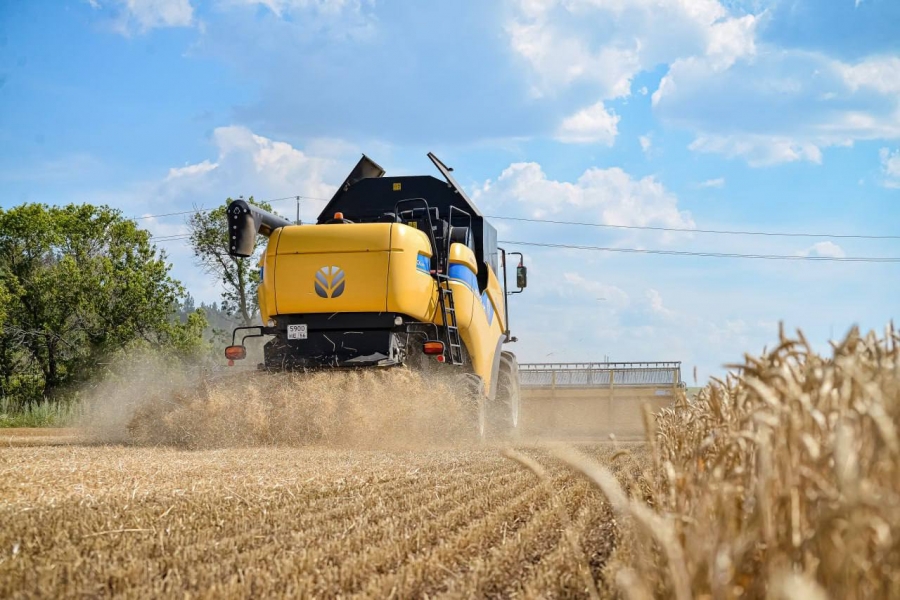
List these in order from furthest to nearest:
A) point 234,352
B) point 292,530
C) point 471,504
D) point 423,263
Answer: point 234,352 → point 423,263 → point 471,504 → point 292,530

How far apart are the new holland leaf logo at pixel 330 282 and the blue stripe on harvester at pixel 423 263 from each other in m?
0.88

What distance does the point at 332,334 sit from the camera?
10.2 metres

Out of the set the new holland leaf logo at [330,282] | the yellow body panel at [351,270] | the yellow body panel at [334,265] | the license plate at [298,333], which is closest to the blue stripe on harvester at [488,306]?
the yellow body panel at [351,270]

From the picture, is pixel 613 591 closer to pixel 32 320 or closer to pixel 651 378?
pixel 651 378

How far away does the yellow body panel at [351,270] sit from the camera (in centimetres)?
995

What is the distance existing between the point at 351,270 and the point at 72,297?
738 inches

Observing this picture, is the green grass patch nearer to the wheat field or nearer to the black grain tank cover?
the black grain tank cover

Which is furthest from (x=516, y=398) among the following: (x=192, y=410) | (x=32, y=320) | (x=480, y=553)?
(x=32, y=320)

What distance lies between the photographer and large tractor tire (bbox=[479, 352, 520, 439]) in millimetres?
12190

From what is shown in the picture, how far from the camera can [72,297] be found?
25.9 meters

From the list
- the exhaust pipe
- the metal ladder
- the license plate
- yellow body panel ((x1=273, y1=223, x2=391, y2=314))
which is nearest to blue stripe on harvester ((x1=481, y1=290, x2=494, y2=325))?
the metal ladder

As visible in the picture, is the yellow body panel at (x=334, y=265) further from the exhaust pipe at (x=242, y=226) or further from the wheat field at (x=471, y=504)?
the wheat field at (x=471, y=504)

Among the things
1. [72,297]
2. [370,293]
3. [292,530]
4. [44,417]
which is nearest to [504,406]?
[370,293]

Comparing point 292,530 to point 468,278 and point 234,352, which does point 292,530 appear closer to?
point 234,352
